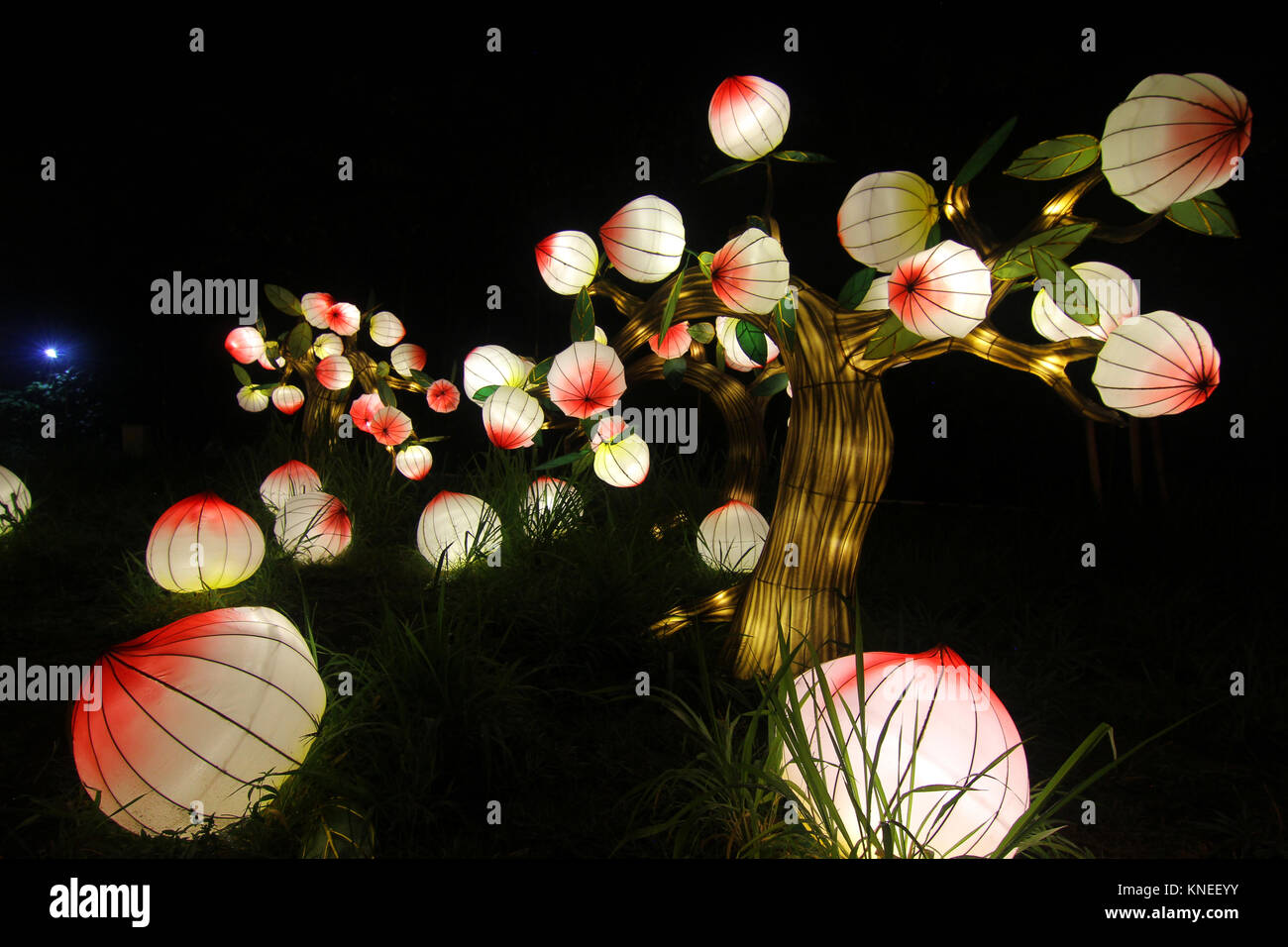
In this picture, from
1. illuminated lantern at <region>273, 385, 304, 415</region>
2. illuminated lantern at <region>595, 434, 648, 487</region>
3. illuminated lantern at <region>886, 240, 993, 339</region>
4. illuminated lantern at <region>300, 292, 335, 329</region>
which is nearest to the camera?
illuminated lantern at <region>886, 240, 993, 339</region>

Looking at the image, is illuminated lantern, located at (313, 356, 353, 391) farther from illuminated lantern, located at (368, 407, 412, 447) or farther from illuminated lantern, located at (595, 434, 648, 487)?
illuminated lantern, located at (595, 434, 648, 487)

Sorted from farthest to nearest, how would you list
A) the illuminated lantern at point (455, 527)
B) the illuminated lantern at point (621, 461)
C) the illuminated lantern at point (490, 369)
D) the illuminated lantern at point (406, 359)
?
the illuminated lantern at point (406, 359) < the illuminated lantern at point (455, 527) < the illuminated lantern at point (621, 461) < the illuminated lantern at point (490, 369)

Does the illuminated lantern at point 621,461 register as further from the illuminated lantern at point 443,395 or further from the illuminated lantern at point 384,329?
the illuminated lantern at point 384,329

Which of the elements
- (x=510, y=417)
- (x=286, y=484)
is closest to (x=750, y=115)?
(x=510, y=417)

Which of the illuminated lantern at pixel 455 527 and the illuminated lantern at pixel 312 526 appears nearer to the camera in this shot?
the illuminated lantern at pixel 455 527

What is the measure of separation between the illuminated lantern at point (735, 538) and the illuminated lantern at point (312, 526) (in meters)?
1.78

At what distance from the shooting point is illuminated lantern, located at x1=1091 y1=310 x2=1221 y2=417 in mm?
1628

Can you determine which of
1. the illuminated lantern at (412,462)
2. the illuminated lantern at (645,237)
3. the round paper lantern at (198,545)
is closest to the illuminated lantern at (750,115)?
the illuminated lantern at (645,237)

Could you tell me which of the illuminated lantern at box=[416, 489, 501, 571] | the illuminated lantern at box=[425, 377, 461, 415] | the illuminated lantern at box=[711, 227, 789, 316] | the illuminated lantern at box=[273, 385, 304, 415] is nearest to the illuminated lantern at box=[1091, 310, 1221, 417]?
the illuminated lantern at box=[711, 227, 789, 316]

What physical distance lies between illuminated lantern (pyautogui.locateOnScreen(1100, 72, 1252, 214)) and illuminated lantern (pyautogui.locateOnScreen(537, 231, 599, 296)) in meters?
1.62

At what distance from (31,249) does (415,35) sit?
13.4 feet

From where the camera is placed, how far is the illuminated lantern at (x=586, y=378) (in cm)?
251

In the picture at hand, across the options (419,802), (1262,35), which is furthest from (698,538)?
(1262,35)

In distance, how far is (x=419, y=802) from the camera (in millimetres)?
1763
